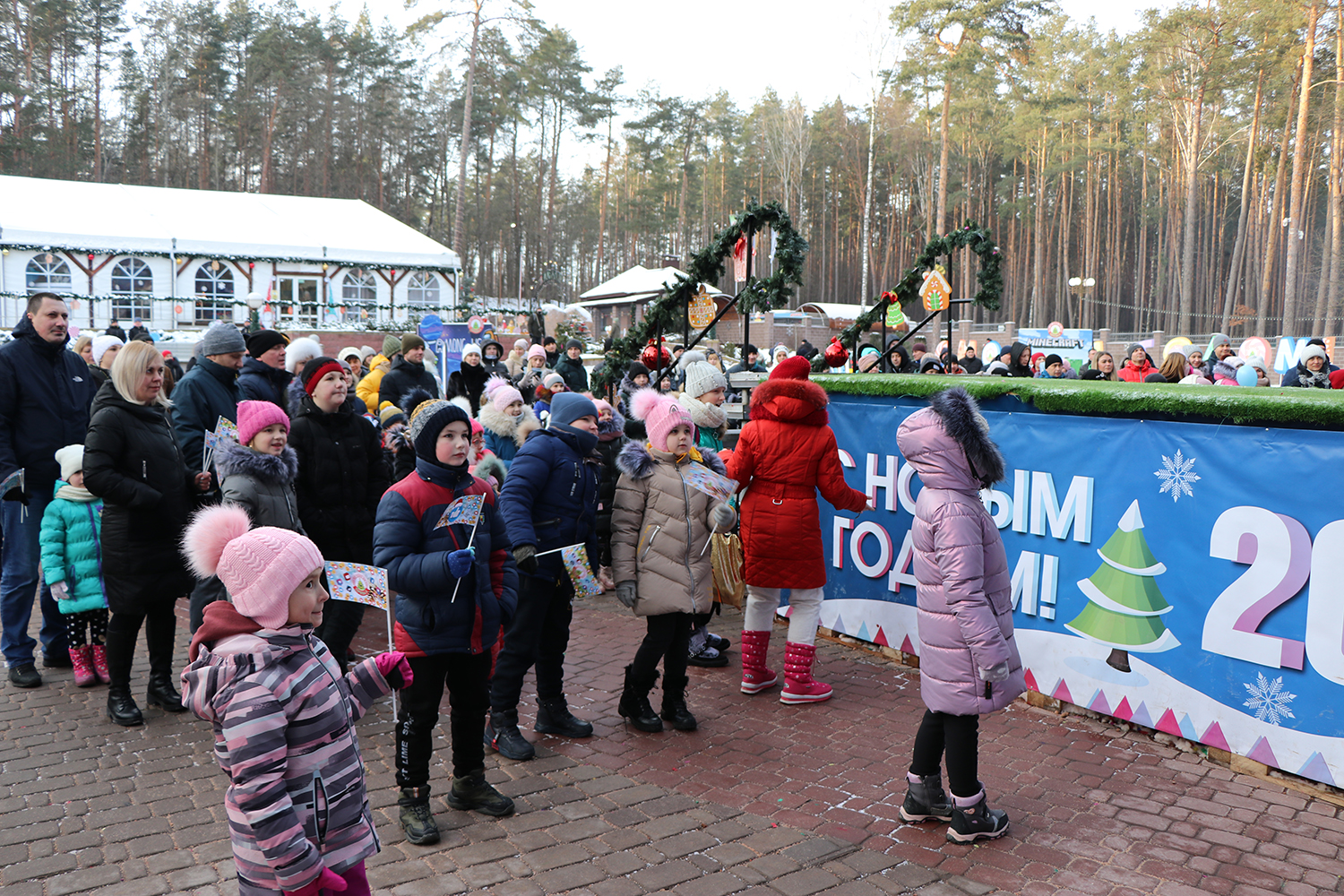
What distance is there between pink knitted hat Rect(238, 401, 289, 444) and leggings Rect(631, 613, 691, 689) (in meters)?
2.10

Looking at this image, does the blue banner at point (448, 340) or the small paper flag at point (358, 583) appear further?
the blue banner at point (448, 340)

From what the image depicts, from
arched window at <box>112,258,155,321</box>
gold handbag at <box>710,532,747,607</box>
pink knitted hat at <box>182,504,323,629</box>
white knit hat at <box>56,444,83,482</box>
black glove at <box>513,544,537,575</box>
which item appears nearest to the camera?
pink knitted hat at <box>182,504,323,629</box>

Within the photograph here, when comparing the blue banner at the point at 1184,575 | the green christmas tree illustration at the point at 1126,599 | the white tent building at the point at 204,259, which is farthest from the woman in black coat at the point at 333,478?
the white tent building at the point at 204,259

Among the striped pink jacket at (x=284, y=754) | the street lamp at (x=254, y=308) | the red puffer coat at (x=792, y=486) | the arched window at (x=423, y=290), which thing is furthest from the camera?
the arched window at (x=423, y=290)

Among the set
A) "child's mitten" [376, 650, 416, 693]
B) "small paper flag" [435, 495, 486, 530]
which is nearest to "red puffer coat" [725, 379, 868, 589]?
"small paper flag" [435, 495, 486, 530]

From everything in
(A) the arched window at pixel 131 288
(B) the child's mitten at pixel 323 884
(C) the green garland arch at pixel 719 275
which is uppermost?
(A) the arched window at pixel 131 288

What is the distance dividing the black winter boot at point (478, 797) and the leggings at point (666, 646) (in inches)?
43.2

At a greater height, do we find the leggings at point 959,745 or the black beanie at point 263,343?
the black beanie at point 263,343

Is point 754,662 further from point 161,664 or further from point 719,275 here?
point 719,275

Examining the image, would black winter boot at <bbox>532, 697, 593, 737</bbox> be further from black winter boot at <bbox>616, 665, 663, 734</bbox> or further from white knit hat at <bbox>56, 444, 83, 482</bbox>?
white knit hat at <bbox>56, 444, 83, 482</bbox>

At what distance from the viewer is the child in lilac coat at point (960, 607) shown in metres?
3.46

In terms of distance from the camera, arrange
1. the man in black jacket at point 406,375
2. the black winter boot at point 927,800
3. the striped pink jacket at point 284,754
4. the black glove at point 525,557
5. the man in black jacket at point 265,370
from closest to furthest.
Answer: the striped pink jacket at point 284,754 < the black winter boot at point 927,800 < the black glove at point 525,557 < the man in black jacket at point 265,370 < the man in black jacket at point 406,375

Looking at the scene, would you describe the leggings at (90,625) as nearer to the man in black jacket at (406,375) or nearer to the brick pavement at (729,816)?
the brick pavement at (729,816)

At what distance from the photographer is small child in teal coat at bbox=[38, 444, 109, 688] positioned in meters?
5.26
